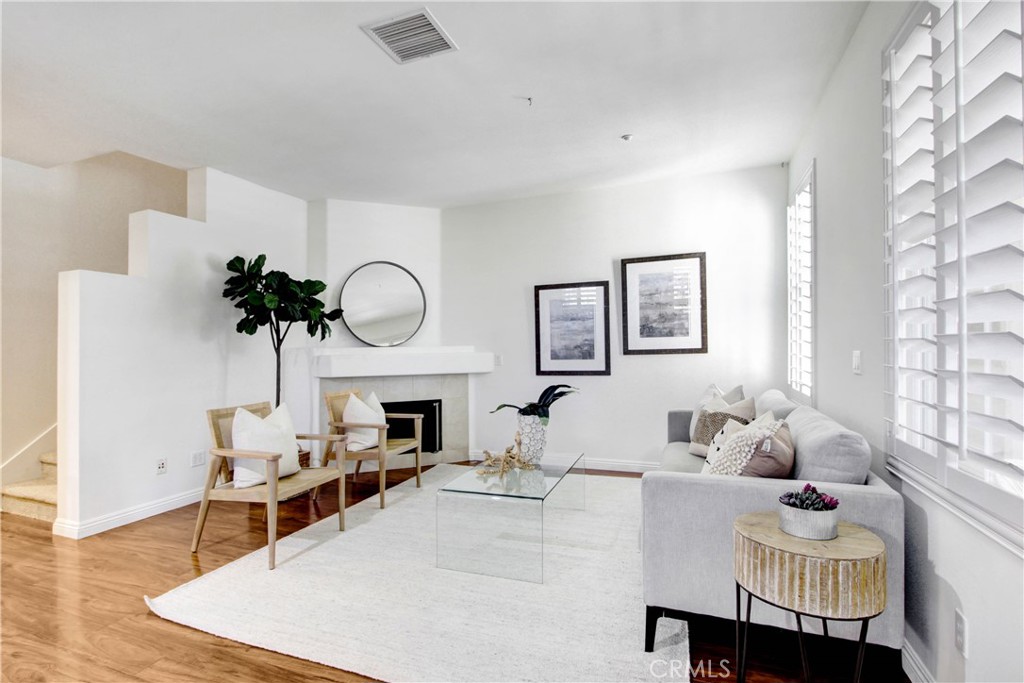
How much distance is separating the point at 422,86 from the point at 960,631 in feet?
11.0

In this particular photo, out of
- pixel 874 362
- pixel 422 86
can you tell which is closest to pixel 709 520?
pixel 874 362

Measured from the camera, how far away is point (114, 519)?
11.4 ft

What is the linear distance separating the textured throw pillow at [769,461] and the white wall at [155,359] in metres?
4.03

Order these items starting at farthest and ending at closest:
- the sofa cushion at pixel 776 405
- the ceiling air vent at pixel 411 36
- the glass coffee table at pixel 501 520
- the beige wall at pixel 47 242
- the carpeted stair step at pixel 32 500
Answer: the beige wall at pixel 47 242 → the carpeted stair step at pixel 32 500 → the sofa cushion at pixel 776 405 → the glass coffee table at pixel 501 520 → the ceiling air vent at pixel 411 36

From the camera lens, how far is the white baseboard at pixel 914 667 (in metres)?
1.70

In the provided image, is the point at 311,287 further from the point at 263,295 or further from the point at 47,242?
the point at 47,242

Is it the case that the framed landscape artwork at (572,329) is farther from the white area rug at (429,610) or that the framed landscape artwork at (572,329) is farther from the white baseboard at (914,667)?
the white baseboard at (914,667)

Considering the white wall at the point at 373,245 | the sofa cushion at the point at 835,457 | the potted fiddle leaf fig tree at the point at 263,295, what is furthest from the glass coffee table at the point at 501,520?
the white wall at the point at 373,245

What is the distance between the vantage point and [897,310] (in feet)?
6.30

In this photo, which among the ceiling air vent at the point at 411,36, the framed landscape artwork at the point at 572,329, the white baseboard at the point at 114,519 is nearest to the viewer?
the ceiling air vent at the point at 411,36

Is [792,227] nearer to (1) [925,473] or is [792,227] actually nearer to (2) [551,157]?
(2) [551,157]

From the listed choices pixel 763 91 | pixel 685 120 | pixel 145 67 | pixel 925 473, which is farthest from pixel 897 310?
pixel 145 67

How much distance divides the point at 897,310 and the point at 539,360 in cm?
344

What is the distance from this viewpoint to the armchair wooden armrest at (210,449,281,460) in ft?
9.26
